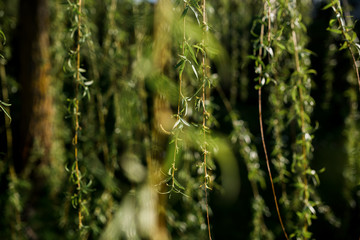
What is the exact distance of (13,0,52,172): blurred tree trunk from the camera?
2.19 meters

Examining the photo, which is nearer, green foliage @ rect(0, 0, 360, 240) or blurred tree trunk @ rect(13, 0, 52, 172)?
green foliage @ rect(0, 0, 360, 240)

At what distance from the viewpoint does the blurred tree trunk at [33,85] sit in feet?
7.18

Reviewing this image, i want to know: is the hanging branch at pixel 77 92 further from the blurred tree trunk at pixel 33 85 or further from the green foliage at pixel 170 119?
the blurred tree trunk at pixel 33 85

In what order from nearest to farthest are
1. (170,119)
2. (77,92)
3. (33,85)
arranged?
1. (77,92)
2. (170,119)
3. (33,85)

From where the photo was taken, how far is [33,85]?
7.28 ft

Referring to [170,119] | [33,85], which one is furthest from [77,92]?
[33,85]

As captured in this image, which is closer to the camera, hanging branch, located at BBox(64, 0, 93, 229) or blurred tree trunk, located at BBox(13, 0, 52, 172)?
hanging branch, located at BBox(64, 0, 93, 229)

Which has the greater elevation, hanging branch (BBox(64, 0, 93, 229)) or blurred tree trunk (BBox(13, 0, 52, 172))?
hanging branch (BBox(64, 0, 93, 229))

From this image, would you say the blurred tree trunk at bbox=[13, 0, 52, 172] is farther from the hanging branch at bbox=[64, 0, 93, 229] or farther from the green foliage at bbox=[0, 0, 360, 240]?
the hanging branch at bbox=[64, 0, 93, 229]

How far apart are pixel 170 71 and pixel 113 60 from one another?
15.2 inches

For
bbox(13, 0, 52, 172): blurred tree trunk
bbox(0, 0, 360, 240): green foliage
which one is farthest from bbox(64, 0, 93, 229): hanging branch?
bbox(13, 0, 52, 172): blurred tree trunk

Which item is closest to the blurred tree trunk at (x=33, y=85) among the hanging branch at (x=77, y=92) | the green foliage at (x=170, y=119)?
the green foliage at (x=170, y=119)

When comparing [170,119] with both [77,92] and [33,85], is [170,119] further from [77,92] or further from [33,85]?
[33,85]

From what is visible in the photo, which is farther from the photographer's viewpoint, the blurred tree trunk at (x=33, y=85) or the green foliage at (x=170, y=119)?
the blurred tree trunk at (x=33, y=85)
